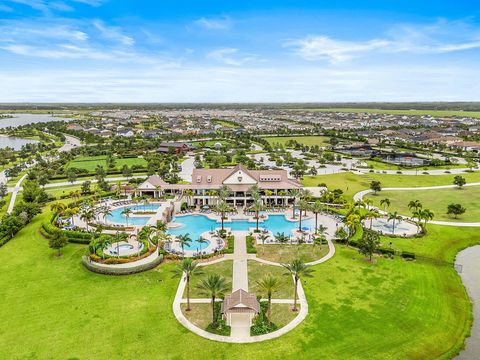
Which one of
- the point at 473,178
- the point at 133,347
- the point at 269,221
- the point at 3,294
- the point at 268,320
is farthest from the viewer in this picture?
the point at 473,178

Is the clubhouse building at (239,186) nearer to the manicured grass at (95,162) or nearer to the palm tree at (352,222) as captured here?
the palm tree at (352,222)

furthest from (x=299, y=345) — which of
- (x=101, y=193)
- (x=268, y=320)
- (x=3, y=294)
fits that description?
(x=101, y=193)

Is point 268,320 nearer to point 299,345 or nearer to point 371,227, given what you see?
point 299,345

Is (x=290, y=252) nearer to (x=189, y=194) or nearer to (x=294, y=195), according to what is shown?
(x=294, y=195)

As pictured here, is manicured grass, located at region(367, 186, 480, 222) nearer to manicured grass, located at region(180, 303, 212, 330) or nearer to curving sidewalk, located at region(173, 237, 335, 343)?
curving sidewalk, located at region(173, 237, 335, 343)

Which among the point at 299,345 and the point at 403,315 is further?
the point at 403,315

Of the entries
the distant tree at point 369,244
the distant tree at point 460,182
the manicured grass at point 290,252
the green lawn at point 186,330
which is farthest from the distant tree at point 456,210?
the manicured grass at point 290,252
